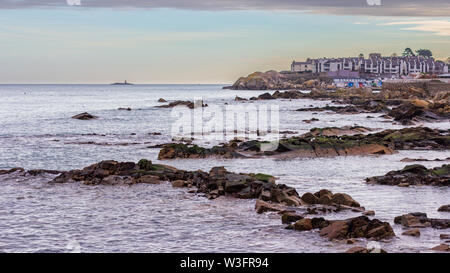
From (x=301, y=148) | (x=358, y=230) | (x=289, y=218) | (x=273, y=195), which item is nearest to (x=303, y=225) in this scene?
(x=289, y=218)

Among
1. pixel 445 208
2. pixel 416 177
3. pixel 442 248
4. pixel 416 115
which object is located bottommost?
pixel 416 115

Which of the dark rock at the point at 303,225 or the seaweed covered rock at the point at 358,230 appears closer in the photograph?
the seaweed covered rock at the point at 358,230

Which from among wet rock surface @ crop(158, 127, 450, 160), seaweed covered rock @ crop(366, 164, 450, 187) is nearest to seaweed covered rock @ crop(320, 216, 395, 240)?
seaweed covered rock @ crop(366, 164, 450, 187)

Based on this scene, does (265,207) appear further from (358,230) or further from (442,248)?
(442,248)

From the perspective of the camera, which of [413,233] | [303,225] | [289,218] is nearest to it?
Result: [413,233]

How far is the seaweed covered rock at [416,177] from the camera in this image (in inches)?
947

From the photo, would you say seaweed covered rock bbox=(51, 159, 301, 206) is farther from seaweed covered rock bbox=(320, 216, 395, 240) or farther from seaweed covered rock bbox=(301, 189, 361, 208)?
seaweed covered rock bbox=(320, 216, 395, 240)

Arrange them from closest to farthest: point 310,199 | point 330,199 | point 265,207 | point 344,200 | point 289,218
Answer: point 289,218 → point 265,207 → point 344,200 → point 330,199 → point 310,199

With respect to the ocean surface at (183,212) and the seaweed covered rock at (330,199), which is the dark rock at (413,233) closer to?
the ocean surface at (183,212)

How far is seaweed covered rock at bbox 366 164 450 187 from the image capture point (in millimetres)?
24062

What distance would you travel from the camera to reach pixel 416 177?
970 inches

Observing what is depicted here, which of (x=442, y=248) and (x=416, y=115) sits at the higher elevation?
(x=442, y=248)

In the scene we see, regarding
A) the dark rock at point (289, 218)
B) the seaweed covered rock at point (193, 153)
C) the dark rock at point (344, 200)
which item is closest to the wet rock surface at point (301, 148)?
the seaweed covered rock at point (193, 153)
